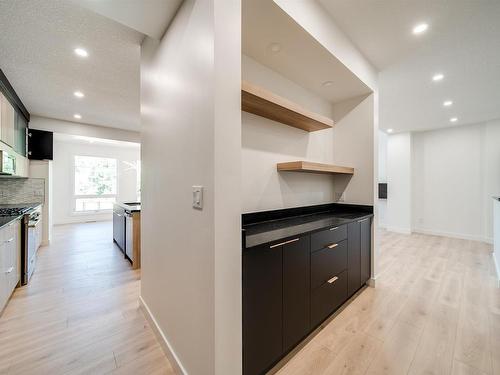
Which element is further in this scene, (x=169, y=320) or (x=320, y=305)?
(x=320, y=305)

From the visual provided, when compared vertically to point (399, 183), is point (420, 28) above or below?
above

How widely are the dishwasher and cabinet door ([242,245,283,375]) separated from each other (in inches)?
99.1

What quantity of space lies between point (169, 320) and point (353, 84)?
9.39 ft

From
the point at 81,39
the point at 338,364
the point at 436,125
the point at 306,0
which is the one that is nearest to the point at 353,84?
the point at 306,0

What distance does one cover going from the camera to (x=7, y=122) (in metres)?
3.03

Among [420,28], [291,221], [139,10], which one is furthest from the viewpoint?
[291,221]

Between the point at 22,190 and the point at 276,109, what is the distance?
198 inches

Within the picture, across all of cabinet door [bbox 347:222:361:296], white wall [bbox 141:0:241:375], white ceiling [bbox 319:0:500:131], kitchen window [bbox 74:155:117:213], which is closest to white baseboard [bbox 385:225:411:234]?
white ceiling [bbox 319:0:500:131]

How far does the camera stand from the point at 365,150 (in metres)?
2.71

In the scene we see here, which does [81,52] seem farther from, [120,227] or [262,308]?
[262,308]

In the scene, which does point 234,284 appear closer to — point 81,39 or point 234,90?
point 234,90

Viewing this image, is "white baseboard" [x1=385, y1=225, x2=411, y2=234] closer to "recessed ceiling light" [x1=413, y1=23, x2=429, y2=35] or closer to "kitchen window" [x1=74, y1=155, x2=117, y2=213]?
"recessed ceiling light" [x1=413, y1=23, x2=429, y2=35]

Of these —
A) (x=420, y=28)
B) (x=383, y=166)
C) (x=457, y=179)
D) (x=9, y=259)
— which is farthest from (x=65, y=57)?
(x=457, y=179)

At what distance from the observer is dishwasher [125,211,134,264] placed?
319cm
